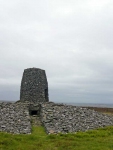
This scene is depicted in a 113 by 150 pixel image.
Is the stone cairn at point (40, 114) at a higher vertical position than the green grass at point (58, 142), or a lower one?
higher

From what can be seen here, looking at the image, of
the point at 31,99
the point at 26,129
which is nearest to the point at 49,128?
the point at 26,129

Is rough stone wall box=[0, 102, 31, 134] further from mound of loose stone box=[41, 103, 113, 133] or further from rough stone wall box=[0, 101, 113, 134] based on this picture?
mound of loose stone box=[41, 103, 113, 133]

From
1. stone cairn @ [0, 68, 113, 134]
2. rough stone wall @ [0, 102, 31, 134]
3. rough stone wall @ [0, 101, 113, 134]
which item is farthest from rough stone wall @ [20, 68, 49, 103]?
rough stone wall @ [0, 102, 31, 134]

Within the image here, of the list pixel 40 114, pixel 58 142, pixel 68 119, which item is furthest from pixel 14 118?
pixel 58 142

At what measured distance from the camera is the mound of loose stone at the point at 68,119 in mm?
18594

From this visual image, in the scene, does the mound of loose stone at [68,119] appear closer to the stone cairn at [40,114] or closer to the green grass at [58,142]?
the stone cairn at [40,114]

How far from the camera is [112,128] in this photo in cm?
1903

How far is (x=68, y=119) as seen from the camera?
67.7 ft

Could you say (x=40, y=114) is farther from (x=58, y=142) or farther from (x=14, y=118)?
(x=58, y=142)

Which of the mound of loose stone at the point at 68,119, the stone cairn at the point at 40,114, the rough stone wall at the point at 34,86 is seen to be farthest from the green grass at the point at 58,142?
the rough stone wall at the point at 34,86

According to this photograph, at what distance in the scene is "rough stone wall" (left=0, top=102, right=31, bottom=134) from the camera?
17781mm

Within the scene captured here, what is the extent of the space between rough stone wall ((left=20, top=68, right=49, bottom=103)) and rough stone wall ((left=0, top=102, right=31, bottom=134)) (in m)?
2.50

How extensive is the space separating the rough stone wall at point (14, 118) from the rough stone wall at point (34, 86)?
2.50 m

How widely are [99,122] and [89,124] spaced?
139 cm
